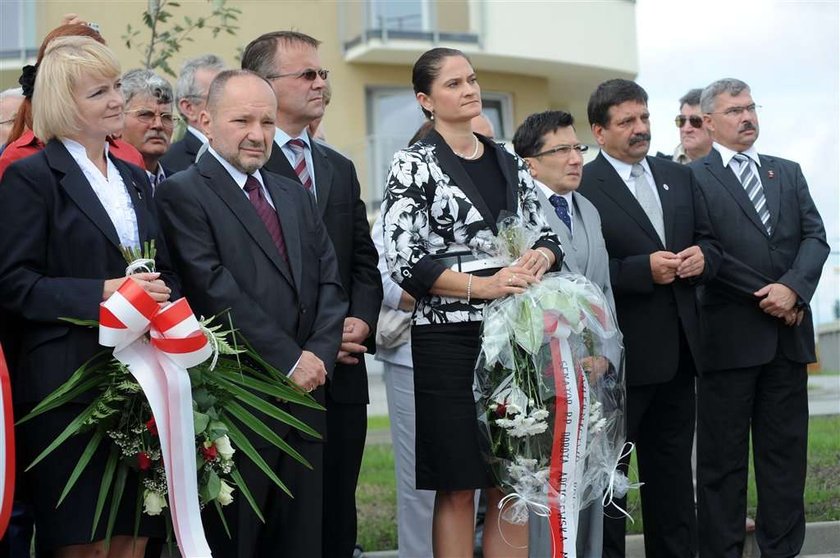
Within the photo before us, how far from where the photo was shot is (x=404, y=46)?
72.0ft

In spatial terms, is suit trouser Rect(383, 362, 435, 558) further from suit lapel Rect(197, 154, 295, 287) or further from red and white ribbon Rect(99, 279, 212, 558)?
red and white ribbon Rect(99, 279, 212, 558)

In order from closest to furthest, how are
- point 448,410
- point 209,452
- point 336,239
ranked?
point 209,452 → point 448,410 → point 336,239

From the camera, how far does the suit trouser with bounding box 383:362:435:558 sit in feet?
21.8

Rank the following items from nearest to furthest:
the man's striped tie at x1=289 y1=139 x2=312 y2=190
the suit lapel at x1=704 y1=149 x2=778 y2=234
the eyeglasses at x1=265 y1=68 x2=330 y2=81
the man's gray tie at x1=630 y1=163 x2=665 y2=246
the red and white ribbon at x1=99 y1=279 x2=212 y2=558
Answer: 1. the red and white ribbon at x1=99 y1=279 x2=212 y2=558
2. the man's striped tie at x1=289 y1=139 x2=312 y2=190
3. the eyeglasses at x1=265 y1=68 x2=330 y2=81
4. the man's gray tie at x1=630 y1=163 x2=665 y2=246
5. the suit lapel at x1=704 y1=149 x2=778 y2=234

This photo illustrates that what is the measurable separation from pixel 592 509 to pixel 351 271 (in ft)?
5.46

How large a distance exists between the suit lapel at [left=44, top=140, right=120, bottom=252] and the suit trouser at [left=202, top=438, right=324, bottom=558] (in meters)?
1.01

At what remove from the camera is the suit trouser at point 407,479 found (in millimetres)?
6652

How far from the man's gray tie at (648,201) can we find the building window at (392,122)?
14.0 metres

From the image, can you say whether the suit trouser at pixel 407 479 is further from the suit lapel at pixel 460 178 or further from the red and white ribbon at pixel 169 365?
the red and white ribbon at pixel 169 365

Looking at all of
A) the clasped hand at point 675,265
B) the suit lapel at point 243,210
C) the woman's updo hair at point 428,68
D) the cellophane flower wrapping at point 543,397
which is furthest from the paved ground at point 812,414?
the woman's updo hair at point 428,68

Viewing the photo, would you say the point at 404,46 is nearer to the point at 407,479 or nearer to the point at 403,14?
the point at 403,14

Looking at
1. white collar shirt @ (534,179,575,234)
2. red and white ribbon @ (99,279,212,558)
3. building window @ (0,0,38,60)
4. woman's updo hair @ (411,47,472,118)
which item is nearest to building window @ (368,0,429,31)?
building window @ (0,0,38,60)

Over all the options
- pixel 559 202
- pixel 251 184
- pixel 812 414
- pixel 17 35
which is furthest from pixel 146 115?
pixel 17 35

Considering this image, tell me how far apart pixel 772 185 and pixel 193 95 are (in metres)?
3.27
